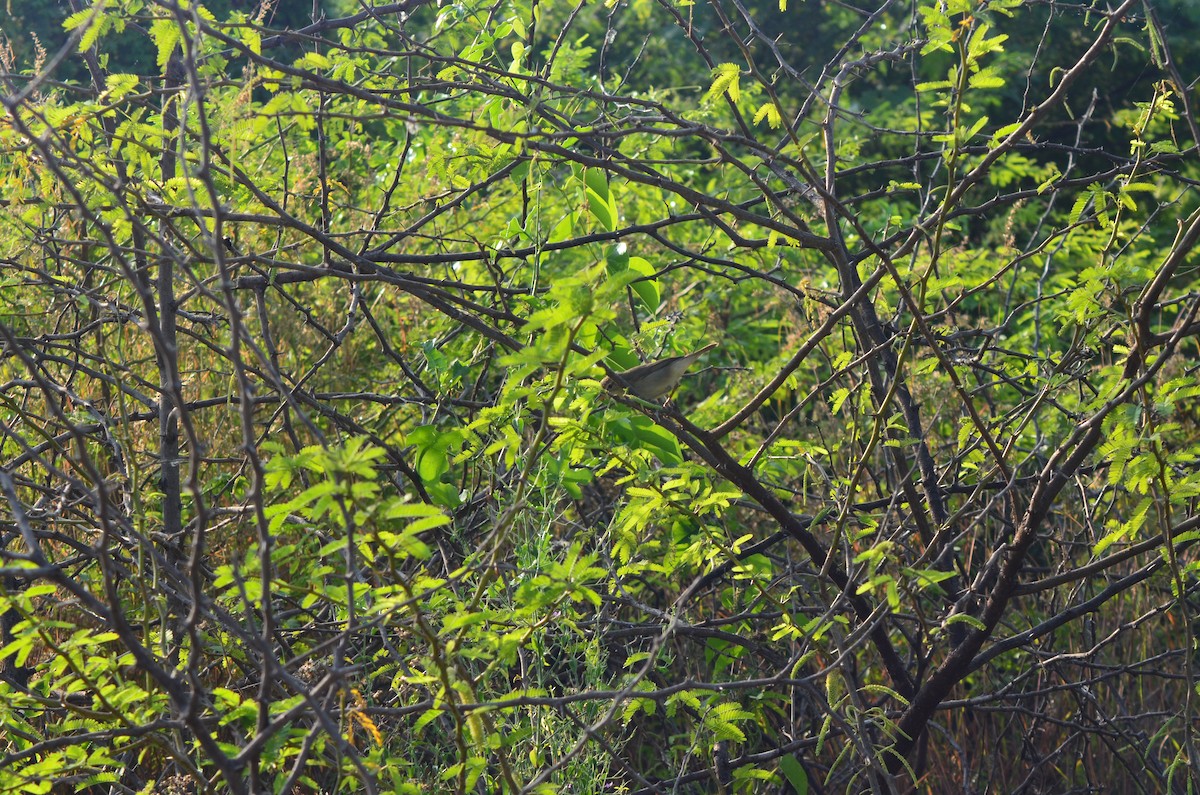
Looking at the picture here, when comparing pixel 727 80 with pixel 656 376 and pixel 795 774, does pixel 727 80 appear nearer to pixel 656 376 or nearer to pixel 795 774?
pixel 656 376

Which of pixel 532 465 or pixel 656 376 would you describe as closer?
pixel 532 465

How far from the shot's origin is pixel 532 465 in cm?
209

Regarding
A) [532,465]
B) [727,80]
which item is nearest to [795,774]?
[532,465]

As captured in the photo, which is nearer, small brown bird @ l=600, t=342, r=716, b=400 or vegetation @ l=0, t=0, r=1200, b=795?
vegetation @ l=0, t=0, r=1200, b=795

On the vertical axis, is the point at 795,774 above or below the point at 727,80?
below

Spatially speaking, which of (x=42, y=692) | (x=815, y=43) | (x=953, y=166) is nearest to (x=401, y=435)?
(x=42, y=692)

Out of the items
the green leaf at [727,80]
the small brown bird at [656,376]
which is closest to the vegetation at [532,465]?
the green leaf at [727,80]

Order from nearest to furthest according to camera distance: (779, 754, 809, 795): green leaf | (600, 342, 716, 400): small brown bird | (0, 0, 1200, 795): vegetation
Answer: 1. (0, 0, 1200, 795): vegetation
2. (779, 754, 809, 795): green leaf
3. (600, 342, 716, 400): small brown bird

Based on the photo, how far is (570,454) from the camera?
2.55 meters

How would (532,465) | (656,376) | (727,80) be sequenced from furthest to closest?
(656,376) < (727,80) < (532,465)

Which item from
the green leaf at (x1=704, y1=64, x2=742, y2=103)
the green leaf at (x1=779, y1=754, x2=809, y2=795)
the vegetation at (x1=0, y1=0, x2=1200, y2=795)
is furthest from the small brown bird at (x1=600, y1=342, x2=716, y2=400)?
the green leaf at (x1=779, y1=754, x2=809, y2=795)

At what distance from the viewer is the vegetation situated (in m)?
1.97

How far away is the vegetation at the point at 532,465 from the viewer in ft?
6.45

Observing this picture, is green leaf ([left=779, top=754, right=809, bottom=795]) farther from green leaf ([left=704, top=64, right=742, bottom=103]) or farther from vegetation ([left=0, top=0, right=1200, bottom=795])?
green leaf ([left=704, top=64, right=742, bottom=103])
